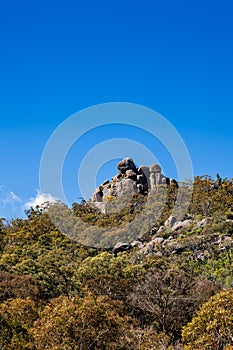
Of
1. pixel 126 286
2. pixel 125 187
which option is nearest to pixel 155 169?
pixel 125 187

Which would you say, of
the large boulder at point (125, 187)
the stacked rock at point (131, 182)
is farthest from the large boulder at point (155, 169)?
the large boulder at point (125, 187)

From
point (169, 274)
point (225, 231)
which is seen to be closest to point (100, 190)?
point (225, 231)

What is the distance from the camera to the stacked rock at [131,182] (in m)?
79.0

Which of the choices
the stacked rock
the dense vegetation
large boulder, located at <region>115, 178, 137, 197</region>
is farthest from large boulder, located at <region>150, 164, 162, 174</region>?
the dense vegetation

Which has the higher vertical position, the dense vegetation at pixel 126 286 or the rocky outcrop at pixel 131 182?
the rocky outcrop at pixel 131 182

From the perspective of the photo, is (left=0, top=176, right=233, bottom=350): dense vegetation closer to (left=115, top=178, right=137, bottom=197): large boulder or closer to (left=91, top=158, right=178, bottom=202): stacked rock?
(left=115, top=178, right=137, bottom=197): large boulder

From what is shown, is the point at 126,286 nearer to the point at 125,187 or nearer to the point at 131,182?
the point at 125,187

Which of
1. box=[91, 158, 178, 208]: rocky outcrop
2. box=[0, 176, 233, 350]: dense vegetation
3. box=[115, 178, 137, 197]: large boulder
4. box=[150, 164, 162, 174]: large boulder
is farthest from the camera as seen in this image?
box=[150, 164, 162, 174]: large boulder

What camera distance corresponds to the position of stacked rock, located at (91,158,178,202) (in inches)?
3110

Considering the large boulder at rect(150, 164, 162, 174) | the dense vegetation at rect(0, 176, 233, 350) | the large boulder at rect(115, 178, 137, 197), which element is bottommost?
the dense vegetation at rect(0, 176, 233, 350)

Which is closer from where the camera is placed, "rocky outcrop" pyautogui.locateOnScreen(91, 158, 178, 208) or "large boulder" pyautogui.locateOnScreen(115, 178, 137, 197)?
"large boulder" pyautogui.locateOnScreen(115, 178, 137, 197)

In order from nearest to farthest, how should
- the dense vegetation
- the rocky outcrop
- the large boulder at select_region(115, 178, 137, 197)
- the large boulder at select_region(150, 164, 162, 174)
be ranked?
the dense vegetation
the large boulder at select_region(115, 178, 137, 197)
the rocky outcrop
the large boulder at select_region(150, 164, 162, 174)

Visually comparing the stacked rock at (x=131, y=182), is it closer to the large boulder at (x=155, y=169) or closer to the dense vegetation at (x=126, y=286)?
the large boulder at (x=155, y=169)

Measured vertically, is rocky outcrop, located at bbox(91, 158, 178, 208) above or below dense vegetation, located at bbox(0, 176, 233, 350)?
above
